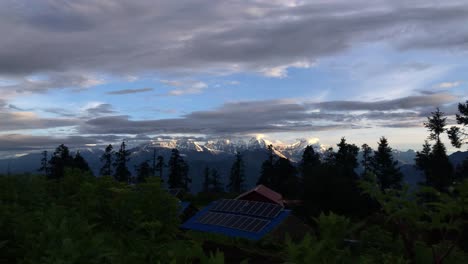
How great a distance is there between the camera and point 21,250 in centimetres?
420

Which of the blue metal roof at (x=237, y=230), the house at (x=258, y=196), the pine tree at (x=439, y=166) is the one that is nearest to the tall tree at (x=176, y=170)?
the house at (x=258, y=196)

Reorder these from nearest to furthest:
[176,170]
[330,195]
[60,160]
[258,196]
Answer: [330,195], [258,196], [60,160], [176,170]

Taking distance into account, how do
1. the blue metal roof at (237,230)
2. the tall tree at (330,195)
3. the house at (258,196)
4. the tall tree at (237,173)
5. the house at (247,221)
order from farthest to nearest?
the tall tree at (237,173) → the house at (258,196) → the tall tree at (330,195) → the house at (247,221) → the blue metal roof at (237,230)

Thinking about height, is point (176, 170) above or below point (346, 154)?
below

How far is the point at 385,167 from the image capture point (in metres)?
72.6

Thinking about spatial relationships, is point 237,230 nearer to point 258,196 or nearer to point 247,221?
point 247,221

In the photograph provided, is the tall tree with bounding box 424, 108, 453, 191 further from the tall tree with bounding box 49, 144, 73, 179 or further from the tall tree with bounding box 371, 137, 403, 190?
the tall tree with bounding box 49, 144, 73, 179

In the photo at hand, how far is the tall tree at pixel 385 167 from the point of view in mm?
69938

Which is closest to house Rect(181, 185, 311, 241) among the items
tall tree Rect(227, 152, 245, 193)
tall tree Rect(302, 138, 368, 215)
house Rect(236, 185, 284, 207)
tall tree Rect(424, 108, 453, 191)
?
tall tree Rect(302, 138, 368, 215)

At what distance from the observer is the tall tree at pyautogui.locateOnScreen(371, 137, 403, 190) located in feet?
229

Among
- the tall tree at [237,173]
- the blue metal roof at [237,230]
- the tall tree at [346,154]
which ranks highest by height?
the tall tree at [346,154]

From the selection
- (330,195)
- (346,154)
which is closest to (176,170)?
(346,154)

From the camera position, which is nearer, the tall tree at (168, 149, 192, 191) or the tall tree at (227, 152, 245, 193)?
the tall tree at (168, 149, 192, 191)

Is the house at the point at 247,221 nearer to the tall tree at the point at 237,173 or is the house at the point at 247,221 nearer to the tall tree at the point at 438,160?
the tall tree at the point at 438,160
